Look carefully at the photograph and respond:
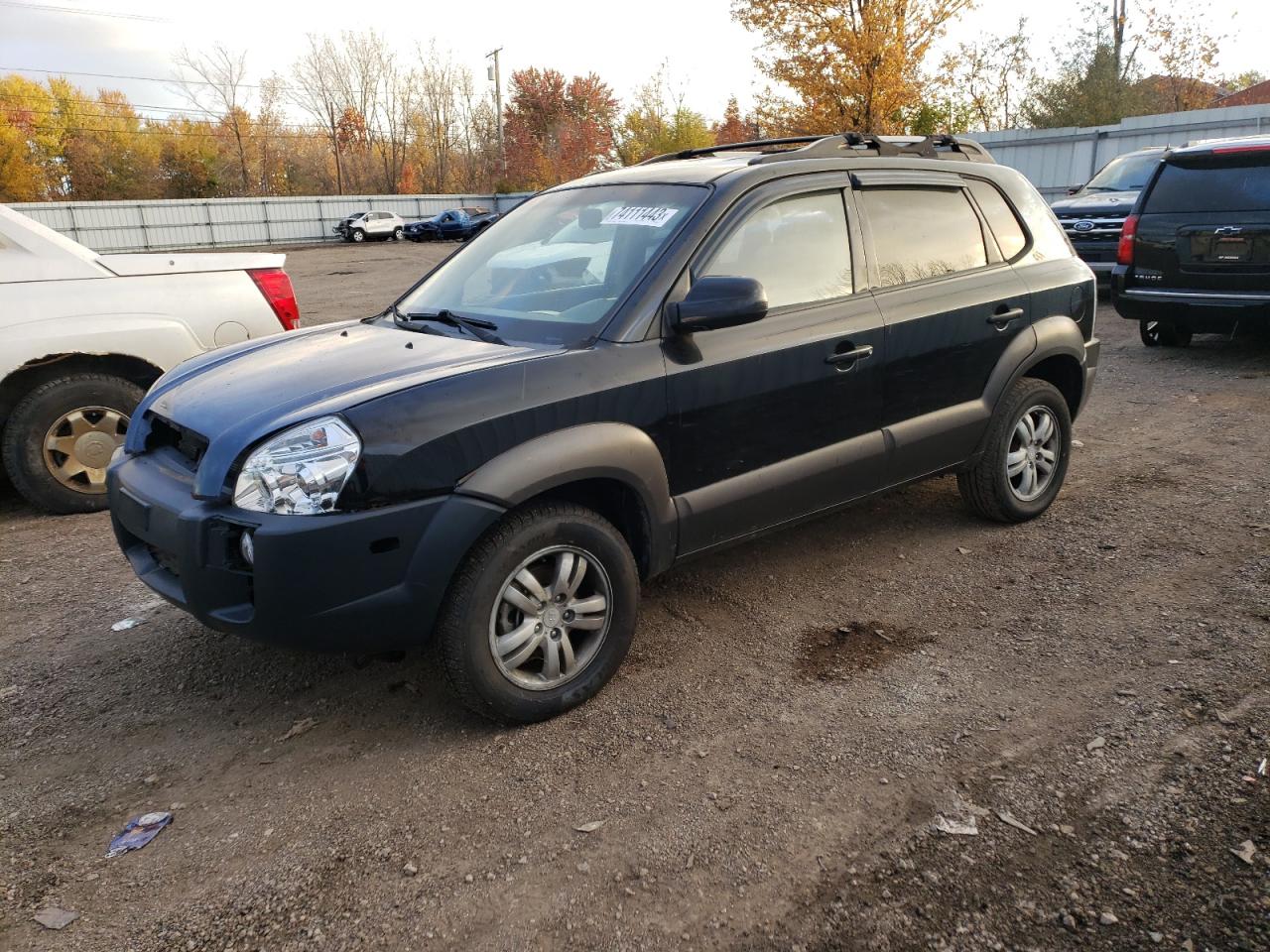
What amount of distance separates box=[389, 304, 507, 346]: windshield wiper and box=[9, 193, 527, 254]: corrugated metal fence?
34600 millimetres

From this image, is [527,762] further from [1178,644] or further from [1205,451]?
[1205,451]

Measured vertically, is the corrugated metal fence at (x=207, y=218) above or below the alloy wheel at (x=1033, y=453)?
above

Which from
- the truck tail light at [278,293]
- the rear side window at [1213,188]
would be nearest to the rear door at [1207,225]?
the rear side window at [1213,188]

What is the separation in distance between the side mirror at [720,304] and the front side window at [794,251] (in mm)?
258

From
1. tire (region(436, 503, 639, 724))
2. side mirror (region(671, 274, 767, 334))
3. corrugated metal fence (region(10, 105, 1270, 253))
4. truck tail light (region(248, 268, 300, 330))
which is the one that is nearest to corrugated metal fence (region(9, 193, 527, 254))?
corrugated metal fence (region(10, 105, 1270, 253))

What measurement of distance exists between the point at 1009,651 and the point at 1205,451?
3.40m

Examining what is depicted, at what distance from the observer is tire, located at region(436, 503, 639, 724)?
115 inches

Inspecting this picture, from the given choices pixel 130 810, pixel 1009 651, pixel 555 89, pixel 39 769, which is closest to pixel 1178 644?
pixel 1009 651

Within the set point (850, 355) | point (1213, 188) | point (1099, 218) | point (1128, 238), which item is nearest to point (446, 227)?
point (1099, 218)

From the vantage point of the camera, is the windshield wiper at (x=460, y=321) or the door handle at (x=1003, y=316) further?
the door handle at (x=1003, y=316)

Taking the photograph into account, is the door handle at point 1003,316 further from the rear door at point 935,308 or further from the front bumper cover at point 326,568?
the front bumper cover at point 326,568

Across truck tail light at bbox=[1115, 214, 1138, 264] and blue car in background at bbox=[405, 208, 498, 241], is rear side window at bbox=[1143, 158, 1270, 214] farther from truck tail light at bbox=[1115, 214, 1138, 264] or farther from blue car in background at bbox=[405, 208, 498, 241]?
blue car in background at bbox=[405, 208, 498, 241]

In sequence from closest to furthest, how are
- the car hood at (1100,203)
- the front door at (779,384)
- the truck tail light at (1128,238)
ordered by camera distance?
the front door at (779,384), the truck tail light at (1128,238), the car hood at (1100,203)

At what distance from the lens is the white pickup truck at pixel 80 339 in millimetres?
5246
